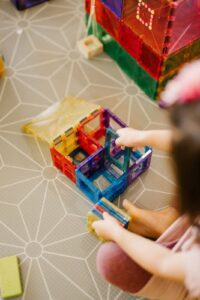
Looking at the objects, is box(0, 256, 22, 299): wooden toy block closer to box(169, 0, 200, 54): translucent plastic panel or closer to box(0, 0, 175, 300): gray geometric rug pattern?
box(0, 0, 175, 300): gray geometric rug pattern

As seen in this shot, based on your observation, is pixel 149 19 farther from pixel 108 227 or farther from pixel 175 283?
pixel 175 283

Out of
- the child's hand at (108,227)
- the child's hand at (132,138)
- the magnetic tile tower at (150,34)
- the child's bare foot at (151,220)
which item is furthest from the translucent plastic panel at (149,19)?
the child's hand at (108,227)

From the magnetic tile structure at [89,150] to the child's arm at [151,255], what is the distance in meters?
0.30

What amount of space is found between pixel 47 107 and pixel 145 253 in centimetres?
79

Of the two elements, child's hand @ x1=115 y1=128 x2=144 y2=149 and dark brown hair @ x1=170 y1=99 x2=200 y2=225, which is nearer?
dark brown hair @ x1=170 y1=99 x2=200 y2=225

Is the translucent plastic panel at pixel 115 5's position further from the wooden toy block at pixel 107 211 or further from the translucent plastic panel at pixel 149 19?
the wooden toy block at pixel 107 211

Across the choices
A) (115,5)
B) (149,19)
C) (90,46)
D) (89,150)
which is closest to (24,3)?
(90,46)

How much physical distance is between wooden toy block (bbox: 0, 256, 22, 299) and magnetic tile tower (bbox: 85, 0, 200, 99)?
0.76 meters

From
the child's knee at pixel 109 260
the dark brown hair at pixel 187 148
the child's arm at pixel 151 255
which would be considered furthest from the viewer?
the child's knee at pixel 109 260

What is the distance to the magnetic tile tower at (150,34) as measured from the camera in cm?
130

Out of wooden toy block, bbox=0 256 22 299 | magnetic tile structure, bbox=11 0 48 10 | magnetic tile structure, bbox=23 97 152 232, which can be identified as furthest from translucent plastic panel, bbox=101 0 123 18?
wooden toy block, bbox=0 256 22 299

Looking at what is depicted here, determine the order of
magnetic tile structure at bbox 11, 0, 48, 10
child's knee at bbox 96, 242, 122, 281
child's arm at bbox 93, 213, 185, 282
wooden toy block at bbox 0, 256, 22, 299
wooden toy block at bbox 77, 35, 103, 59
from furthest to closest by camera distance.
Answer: magnetic tile structure at bbox 11, 0, 48, 10 → wooden toy block at bbox 77, 35, 103, 59 → wooden toy block at bbox 0, 256, 22, 299 → child's knee at bbox 96, 242, 122, 281 → child's arm at bbox 93, 213, 185, 282

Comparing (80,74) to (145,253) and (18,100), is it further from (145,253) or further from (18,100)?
(145,253)

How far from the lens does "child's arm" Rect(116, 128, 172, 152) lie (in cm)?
98
